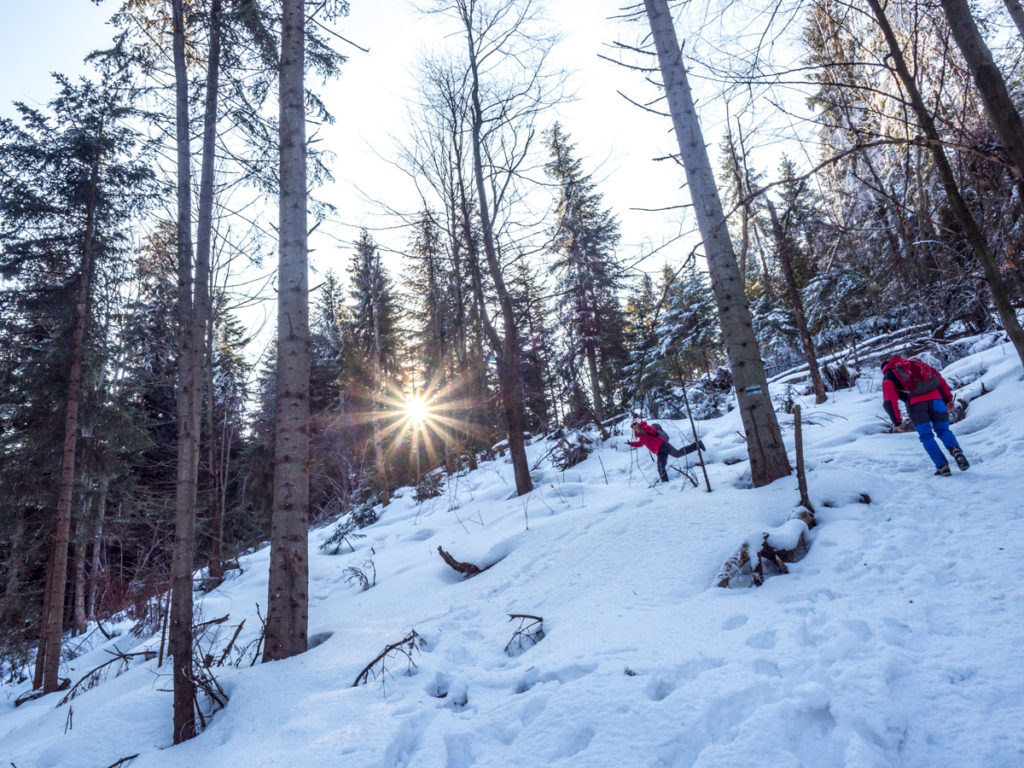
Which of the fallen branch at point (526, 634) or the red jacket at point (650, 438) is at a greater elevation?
the red jacket at point (650, 438)

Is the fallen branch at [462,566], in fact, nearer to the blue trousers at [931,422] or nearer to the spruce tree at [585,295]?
the blue trousers at [931,422]

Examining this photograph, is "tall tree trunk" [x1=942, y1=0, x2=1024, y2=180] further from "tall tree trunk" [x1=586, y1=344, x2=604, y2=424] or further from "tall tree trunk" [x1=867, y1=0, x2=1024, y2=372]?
"tall tree trunk" [x1=586, y1=344, x2=604, y2=424]

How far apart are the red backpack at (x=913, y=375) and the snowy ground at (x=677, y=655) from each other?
0.83m

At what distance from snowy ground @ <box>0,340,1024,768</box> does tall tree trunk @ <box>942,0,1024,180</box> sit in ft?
7.66

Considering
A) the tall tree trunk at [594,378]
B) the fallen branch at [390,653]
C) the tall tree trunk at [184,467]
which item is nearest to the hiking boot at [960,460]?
the fallen branch at [390,653]

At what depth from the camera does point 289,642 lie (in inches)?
152

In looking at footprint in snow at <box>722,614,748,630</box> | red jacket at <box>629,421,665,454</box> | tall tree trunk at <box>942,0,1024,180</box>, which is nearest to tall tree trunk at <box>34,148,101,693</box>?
red jacket at <box>629,421,665,454</box>

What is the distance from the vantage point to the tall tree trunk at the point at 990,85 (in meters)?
2.25

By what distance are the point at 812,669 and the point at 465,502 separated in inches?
332

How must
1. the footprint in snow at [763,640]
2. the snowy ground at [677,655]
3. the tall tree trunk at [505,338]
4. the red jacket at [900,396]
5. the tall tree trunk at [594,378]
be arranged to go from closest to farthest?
1. the snowy ground at [677,655]
2. the footprint in snow at [763,640]
3. the red jacket at [900,396]
4. the tall tree trunk at [505,338]
5. the tall tree trunk at [594,378]

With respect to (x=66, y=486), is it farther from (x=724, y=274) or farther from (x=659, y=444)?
(x=724, y=274)

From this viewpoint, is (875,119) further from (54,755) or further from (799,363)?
(799,363)

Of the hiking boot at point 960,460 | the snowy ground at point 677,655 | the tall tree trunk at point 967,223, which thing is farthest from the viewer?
the hiking boot at point 960,460

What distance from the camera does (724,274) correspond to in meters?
5.21
